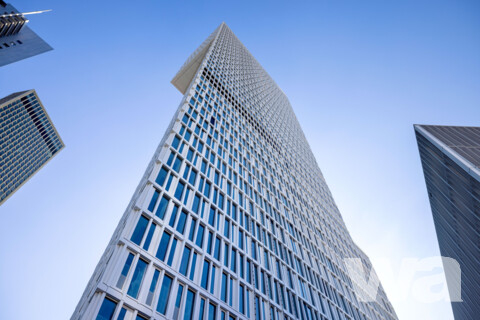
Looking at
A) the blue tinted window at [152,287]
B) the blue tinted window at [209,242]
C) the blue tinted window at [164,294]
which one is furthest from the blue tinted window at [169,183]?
the blue tinted window at [164,294]

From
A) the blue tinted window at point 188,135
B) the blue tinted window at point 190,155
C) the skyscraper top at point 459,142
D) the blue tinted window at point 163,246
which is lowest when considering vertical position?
the blue tinted window at point 163,246

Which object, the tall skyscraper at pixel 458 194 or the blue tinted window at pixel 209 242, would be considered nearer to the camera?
the blue tinted window at pixel 209 242

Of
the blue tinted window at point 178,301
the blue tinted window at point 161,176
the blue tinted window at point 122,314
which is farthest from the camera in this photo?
the blue tinted window at point 161,176

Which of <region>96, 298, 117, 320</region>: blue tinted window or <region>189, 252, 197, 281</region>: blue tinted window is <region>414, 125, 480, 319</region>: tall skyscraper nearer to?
<region>189, 252, 197, 281</region>: blue tinted window

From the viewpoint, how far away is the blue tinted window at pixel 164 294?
51.4 ft

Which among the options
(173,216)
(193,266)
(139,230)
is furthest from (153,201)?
(193,266)

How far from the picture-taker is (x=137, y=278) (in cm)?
1576

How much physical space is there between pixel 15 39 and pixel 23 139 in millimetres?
68716

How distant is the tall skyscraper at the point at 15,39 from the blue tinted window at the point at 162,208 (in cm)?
6171

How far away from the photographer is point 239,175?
3547cm

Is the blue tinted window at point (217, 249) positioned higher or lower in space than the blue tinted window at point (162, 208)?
lower

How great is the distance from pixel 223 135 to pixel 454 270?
47.8 m

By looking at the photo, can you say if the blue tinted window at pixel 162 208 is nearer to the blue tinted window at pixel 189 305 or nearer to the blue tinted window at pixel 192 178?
the blue tinted window at pixel 192 178

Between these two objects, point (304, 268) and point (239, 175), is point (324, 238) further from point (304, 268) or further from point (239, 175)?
point (239, 175)
